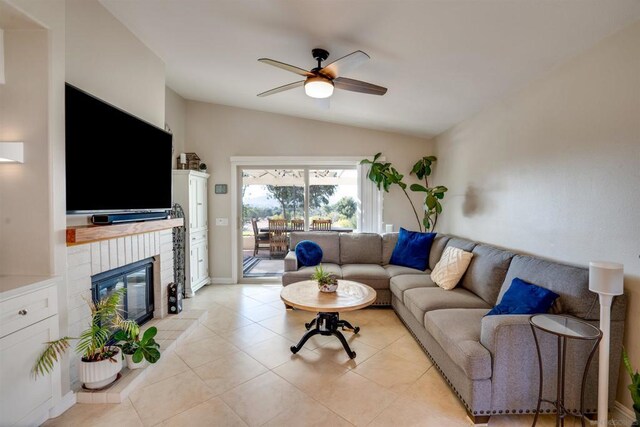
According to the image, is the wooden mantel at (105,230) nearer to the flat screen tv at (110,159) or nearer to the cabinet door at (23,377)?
the flat screen tv at (110,159)

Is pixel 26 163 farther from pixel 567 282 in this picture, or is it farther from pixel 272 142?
pixel 567 282

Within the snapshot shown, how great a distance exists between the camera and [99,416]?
1.88 metres

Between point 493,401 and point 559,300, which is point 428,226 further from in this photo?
point 493,401

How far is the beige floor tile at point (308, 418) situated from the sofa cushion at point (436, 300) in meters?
1.18

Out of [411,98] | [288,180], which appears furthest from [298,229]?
[411,98]

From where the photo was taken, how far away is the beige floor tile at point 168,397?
1903mm

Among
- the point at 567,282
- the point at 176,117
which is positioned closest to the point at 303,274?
the point at 567,282

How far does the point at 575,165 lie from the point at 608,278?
3.26 ft

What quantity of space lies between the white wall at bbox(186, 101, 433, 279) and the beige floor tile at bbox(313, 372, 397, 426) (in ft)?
10.8

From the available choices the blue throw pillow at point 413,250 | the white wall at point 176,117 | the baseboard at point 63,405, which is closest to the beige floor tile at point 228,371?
the baseboard at point 63,405

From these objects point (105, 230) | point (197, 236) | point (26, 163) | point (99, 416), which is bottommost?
point (99, 416)

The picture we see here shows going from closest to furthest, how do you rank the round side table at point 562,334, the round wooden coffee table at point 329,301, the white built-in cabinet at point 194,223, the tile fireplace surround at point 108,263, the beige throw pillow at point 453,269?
1. the round side table at point 562,334
2. the tile fireplace surround at point 108,263
3. the round wooden coffee table at point 329,301
4. the beige throw pillow at point 453,269
5. the white built-in cabinet at point 194,223

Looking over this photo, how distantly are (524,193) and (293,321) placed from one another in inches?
107

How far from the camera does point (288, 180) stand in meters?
5.08
